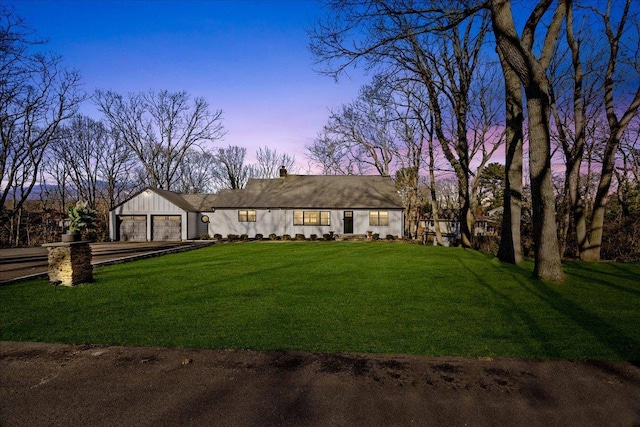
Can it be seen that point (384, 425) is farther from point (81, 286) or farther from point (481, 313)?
point (81, 286)

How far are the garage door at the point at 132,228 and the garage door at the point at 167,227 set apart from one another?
0.93 meters

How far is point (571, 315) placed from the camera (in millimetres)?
6641

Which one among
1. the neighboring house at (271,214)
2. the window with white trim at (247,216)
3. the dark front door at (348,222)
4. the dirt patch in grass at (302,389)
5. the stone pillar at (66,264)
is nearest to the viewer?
the dirt patch in grass at (302,389)

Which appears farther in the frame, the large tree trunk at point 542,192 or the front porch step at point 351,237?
the front porch step at point 351,237

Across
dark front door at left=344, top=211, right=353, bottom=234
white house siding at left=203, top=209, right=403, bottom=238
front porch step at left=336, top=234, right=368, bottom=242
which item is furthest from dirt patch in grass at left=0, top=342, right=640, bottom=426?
dark front door at left=344, top=211, right=353, bottom=234

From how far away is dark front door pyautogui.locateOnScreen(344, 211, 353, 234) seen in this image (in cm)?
3000

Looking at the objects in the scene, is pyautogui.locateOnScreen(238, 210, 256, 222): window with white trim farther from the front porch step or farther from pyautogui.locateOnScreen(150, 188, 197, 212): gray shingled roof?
the front porch step

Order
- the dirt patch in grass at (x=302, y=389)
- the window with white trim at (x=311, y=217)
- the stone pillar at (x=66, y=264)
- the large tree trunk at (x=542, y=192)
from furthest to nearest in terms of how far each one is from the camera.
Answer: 1. the window with white trim at (x=311, y=217)
2. the large tree trunk at (x=542, y=192)
3. the stone pillar at (x=66, y=264)
4. the dirt patch in grass at (x=302, y=389)

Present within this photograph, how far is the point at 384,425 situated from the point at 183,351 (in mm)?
3117

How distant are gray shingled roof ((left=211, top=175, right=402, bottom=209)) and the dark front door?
77 cm

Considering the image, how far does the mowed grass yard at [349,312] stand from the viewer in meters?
5.24

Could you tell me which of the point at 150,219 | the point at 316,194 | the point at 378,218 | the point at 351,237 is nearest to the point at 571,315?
the point at 351,237

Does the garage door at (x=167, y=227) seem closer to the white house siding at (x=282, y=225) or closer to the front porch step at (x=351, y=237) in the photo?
the white house siding at (x=282, y=225)

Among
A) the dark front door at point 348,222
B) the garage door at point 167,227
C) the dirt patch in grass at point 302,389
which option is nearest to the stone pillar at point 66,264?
the dirt patch in grass at point 302,389
